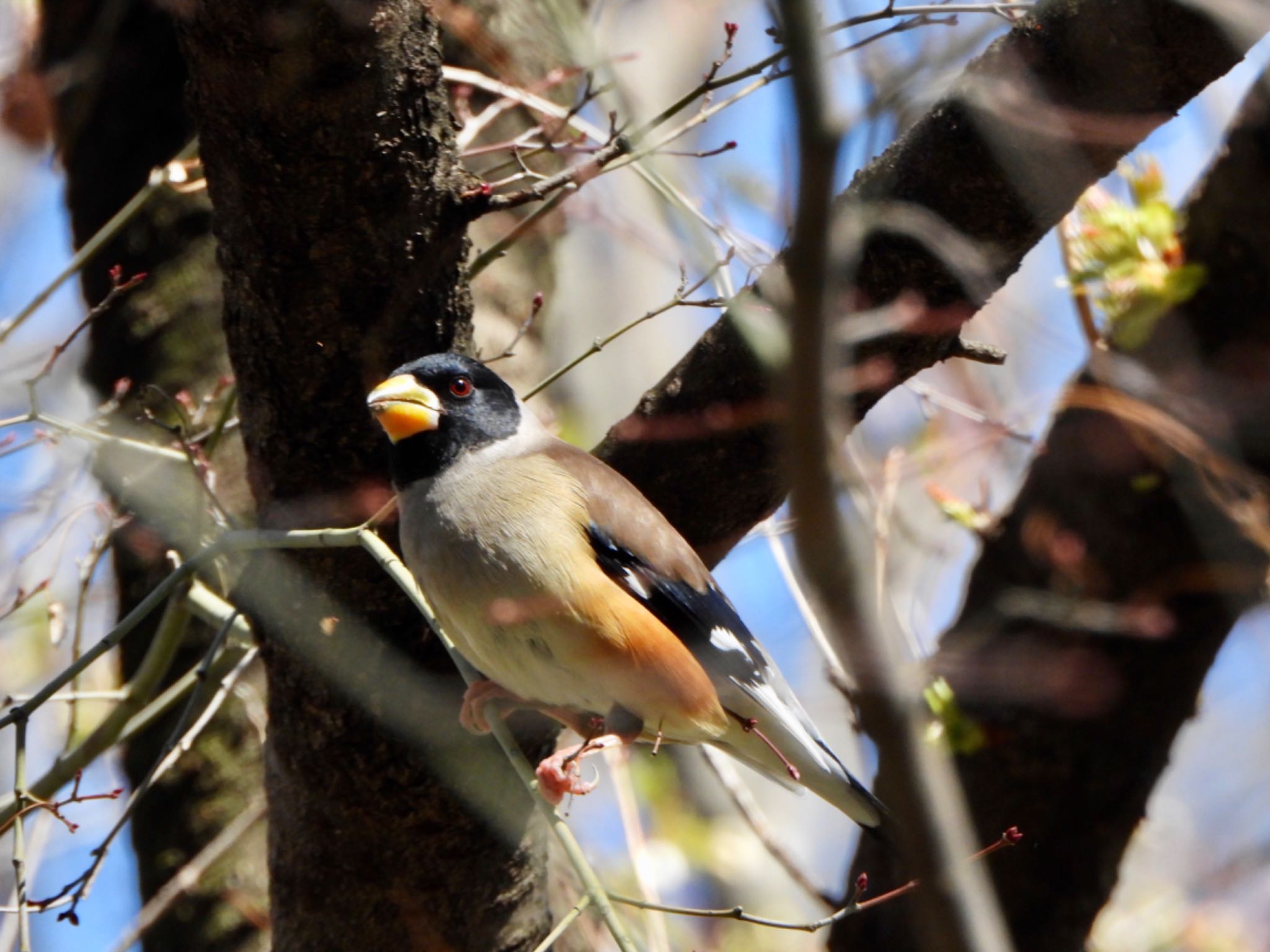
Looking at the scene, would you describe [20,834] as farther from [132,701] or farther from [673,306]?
[673,306]

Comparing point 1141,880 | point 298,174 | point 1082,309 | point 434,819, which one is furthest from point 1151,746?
point 1141,880

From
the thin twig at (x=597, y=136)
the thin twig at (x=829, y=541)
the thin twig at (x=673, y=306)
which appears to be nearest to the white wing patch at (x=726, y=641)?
the thin twig at (x=673, y=306)

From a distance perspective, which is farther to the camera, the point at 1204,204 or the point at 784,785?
the point at 1204,204

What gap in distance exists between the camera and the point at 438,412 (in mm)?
3584

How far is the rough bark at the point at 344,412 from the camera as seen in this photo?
302 centimetres

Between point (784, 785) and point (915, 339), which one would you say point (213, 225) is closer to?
point (915, 339)

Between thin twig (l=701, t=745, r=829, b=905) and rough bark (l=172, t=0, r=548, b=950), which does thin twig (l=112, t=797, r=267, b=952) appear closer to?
rough bark (l=172, t=0, r=548, b=950)

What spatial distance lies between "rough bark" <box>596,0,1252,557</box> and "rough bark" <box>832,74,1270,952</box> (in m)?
1.72

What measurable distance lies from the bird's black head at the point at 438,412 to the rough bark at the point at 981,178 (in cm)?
61

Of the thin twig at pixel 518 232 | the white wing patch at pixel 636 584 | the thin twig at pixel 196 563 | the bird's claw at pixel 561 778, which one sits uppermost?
the thin twig at pixel 518 232

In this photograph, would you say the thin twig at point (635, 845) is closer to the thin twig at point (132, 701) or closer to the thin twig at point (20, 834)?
the thin twig at point (132, 701)

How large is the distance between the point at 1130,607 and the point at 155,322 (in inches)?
156

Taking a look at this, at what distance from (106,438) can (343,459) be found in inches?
24.1

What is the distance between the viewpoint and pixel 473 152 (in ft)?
12.4
